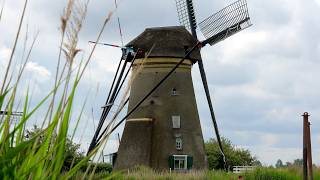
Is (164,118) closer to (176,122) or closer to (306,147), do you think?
(176,122)

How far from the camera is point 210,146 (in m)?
42.3

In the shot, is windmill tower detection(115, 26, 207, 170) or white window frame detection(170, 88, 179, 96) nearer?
windmill tower detection(115, 26, 207, 170)

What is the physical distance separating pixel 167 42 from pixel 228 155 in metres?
16.7

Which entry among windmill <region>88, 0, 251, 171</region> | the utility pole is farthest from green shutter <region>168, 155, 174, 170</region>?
the utility pole

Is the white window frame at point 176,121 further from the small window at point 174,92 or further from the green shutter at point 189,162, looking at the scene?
the green shutter at point 189,162

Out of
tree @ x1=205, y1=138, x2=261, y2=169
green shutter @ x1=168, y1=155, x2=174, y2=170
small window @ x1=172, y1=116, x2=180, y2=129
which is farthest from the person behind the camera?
A: tree @ x1=205, y1=138, x2=261, y2=169

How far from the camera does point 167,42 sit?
94.3ft

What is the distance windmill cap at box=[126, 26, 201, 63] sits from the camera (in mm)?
28375

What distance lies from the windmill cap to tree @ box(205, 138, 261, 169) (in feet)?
41.2

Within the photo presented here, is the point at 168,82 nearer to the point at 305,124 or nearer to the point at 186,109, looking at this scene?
the point at 186,109

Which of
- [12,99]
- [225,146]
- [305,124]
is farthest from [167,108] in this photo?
[12,99]

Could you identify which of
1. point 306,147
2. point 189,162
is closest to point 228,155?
point 189,162

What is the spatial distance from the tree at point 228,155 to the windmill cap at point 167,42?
12560 mm

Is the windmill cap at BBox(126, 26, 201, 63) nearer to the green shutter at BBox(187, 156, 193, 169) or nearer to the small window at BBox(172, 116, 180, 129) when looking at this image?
the small window at BBox(172, 116, 180, 129)
